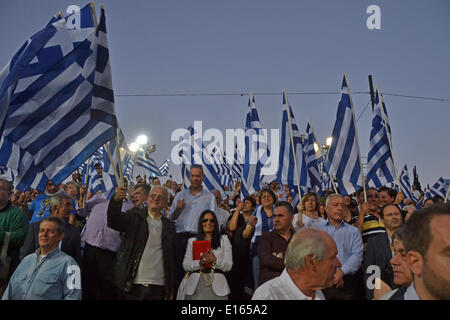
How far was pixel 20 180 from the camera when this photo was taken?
4816mm

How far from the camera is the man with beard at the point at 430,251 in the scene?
167cm

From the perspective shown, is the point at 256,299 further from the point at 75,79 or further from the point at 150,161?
the point at 150,161

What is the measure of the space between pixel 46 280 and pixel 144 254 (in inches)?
46.0

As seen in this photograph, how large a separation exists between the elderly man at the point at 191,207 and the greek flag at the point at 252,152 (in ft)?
8.39

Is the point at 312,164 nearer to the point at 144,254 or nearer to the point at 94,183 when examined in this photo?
the point at 94,183

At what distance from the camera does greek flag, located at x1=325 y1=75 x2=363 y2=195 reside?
7586 millimetres

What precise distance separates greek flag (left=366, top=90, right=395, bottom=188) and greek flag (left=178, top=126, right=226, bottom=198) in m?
3.59

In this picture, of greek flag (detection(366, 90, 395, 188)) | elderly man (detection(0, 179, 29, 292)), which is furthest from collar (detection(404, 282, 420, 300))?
greek flag (detection(366, 90, 395, 188))

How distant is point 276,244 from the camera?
16.1ft

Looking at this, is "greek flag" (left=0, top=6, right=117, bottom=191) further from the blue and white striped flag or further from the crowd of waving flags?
the blue and white striped flag

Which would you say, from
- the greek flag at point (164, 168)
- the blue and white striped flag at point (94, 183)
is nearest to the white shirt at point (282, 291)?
the blue and white striped flag at point (94, 183)
